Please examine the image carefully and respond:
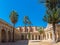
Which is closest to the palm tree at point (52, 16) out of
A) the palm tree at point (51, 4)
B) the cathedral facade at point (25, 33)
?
the palm tree at point (51, 4)

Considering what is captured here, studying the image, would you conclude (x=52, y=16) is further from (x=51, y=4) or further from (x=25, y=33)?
(x=25, y=33)

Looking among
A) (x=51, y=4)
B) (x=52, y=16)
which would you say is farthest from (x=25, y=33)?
(x=52, y=16)

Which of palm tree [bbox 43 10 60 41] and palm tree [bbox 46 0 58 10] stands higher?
palm tree [bbox 46 0 58 10]

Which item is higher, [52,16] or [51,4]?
[51,4]

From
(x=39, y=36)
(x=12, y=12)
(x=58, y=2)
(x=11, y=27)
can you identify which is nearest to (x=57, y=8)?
(x=58, y=2)

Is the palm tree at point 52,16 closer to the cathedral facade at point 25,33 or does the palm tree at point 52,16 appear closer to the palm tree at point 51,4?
the palm tree at point 51,4

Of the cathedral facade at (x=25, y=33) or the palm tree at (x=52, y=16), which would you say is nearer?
the palm tree at (x=52, y=16)

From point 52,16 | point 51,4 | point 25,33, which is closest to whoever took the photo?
point 52,16

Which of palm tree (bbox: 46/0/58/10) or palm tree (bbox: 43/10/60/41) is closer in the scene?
palm tree (bbox: 43/10/60/41)

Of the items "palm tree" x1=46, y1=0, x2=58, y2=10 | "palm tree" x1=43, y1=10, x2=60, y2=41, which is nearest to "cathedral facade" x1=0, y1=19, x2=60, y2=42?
"palm tree" x1=43, y1=10, x2=60, y2=41

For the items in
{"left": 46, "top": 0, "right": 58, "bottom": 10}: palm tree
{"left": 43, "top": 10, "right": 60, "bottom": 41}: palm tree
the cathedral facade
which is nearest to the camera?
{"left": 43, "top": 10, "right": 60, "bottom": 41}: palm tree

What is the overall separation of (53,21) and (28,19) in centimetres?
5352

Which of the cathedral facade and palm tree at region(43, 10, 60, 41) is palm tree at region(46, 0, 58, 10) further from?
the cathedral facade

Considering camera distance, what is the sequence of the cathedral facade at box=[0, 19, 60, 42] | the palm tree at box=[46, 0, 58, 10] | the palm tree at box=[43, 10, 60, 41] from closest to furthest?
the palm tree at box=[43, 10, 60, 41] → the palm tree at box=[46, 0, 58, 10] → the cathedral facade at box=[0, 19, 60, 42]
